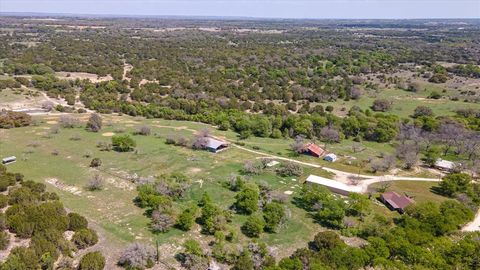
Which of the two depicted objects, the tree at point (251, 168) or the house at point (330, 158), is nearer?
the tree at point (251, 168)

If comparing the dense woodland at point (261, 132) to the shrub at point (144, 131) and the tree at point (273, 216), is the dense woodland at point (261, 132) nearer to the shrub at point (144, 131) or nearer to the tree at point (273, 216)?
the tree at point (273, 216)

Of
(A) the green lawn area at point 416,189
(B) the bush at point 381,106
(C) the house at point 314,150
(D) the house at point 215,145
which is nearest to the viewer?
(A) the green lawn area at point 416,189

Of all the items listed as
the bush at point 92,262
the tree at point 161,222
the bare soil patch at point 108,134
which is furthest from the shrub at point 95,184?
the bare soil patch at point 108,134

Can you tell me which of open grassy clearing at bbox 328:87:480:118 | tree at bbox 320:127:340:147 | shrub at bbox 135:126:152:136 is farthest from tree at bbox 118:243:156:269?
open grassy clearing at bbox 328:87:480:118

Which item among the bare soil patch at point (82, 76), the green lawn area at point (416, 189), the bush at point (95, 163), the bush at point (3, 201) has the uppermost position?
the bush at point (3, 201)

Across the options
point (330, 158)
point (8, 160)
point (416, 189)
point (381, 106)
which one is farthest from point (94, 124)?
point (381, 106)

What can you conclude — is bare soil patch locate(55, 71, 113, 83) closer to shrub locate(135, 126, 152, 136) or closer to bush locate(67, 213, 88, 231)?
shrub locate(135, 126, 152, 136)
